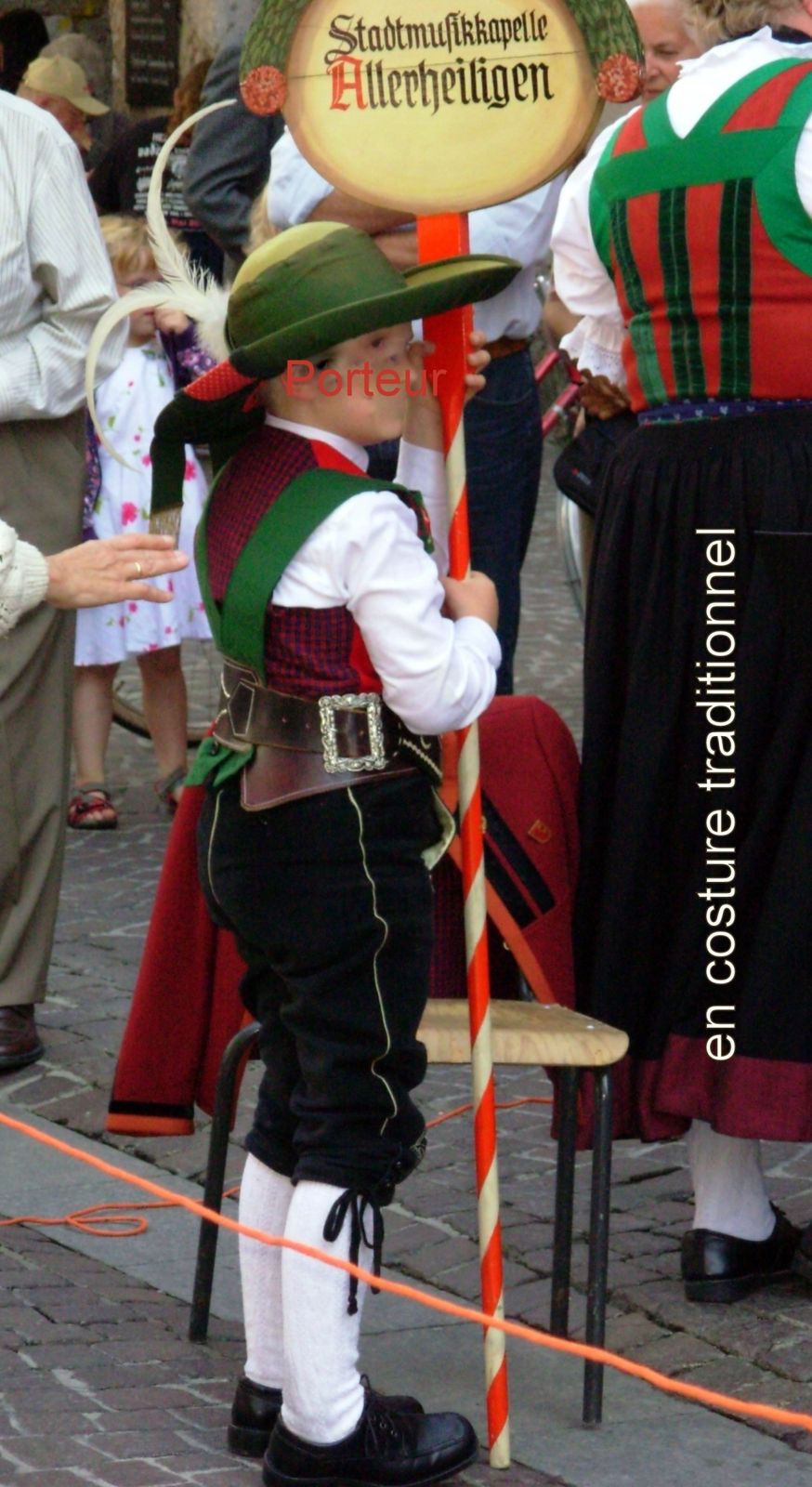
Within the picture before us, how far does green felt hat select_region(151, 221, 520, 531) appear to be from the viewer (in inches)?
116

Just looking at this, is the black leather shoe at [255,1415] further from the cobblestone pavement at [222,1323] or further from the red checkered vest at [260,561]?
the red checkered vest at [260,561]

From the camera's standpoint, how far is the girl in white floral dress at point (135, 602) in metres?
7.21

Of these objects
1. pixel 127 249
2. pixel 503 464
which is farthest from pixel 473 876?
pixel 127 249

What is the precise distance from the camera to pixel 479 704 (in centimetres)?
303

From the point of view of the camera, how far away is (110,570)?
342 cm

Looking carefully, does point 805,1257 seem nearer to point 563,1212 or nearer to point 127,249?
point 563,1212

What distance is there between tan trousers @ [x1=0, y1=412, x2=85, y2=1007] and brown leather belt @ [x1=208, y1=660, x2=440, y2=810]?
2093 millimetres

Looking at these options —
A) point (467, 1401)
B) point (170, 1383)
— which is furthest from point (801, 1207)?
point (170, 1383)

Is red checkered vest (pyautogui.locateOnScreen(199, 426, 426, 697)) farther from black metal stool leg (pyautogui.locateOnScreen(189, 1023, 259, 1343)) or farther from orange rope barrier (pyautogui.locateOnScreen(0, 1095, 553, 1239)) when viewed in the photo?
orange rope barrier (pyautogui.locateOnScreen(0, 1095, 553, 1239))

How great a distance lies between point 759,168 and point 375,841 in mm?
1228

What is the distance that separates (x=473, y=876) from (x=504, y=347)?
2.47 metres

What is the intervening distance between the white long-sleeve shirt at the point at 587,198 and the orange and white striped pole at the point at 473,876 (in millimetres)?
588

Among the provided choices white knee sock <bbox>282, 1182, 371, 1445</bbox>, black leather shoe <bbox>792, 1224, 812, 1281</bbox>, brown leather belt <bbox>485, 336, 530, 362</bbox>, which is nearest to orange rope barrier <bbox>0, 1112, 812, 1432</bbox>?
white knee sock <bbox>282, 1182, 371, 1445</bbox>

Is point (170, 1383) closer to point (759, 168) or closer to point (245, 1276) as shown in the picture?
point (245, 1276)
